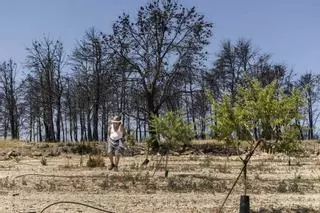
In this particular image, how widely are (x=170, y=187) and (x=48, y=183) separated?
3.12m

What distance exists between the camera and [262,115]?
12.3 meters

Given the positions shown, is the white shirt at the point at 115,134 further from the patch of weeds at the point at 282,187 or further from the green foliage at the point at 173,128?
the patch of weeds at the point at 282,187

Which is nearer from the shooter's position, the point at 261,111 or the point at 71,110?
the point at 261,111

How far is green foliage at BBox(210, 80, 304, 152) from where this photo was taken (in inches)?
480

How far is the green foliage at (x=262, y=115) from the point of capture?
480 inches

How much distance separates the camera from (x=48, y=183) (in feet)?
51.1

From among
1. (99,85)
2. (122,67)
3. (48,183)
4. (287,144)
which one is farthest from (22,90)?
(287,144)

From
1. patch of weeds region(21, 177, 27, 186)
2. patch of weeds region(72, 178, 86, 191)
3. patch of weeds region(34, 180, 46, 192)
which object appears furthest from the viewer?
patch of weeds region(21, 177, 27, 186)

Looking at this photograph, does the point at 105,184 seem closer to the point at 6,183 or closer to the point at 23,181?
the point at 23,181

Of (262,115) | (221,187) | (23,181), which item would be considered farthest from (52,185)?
(262,115)

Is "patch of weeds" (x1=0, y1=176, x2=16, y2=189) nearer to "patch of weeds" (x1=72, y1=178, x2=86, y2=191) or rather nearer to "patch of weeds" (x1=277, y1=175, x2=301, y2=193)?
"patch of weeds" (x1=72, y1=178, x2=86, y2=191)

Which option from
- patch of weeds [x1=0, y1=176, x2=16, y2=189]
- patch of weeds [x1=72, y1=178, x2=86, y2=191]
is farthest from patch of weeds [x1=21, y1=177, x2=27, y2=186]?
patch of weeds [x1=72, y1=178, x2=86, y2=191]

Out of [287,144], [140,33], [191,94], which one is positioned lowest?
[287,144]

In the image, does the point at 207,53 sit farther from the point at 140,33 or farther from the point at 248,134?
the point at 248,134
